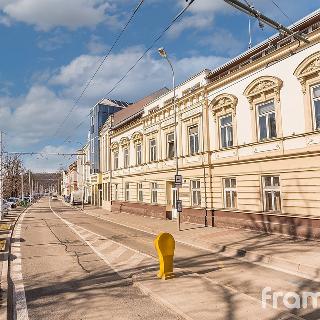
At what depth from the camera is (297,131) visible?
15969 millimetres

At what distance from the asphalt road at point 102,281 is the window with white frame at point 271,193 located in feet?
16.1

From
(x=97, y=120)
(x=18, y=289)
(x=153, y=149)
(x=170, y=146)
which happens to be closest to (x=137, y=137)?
(x=153, y=149)

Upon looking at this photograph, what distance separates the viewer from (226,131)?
20922mm

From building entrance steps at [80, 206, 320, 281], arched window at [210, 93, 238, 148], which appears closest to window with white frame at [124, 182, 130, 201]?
building entrance steps at [80, 206, 320, 281]

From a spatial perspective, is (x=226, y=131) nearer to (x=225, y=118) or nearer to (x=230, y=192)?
(x=225, y=118)

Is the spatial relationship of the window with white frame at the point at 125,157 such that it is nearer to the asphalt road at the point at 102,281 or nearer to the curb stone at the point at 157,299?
the asphalt road at the point at 102,281

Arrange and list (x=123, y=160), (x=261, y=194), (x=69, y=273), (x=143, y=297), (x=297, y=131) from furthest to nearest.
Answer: (x=123, y=160), (x=261, y=194), (x=297, y=131), (x=69, y=273), (x=143, y=297)

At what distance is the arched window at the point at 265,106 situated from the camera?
17.0m

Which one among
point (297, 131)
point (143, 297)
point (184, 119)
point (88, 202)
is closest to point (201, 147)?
point (184, 119)

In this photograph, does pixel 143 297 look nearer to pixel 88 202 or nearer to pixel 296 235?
pixel 296 235

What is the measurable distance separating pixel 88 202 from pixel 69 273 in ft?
170

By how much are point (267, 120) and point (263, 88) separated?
164cm

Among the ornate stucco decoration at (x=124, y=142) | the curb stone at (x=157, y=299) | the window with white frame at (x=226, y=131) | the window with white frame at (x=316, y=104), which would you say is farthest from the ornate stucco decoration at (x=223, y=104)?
the ornate stucco decoration at (x=124, y=142)

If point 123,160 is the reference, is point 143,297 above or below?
below
